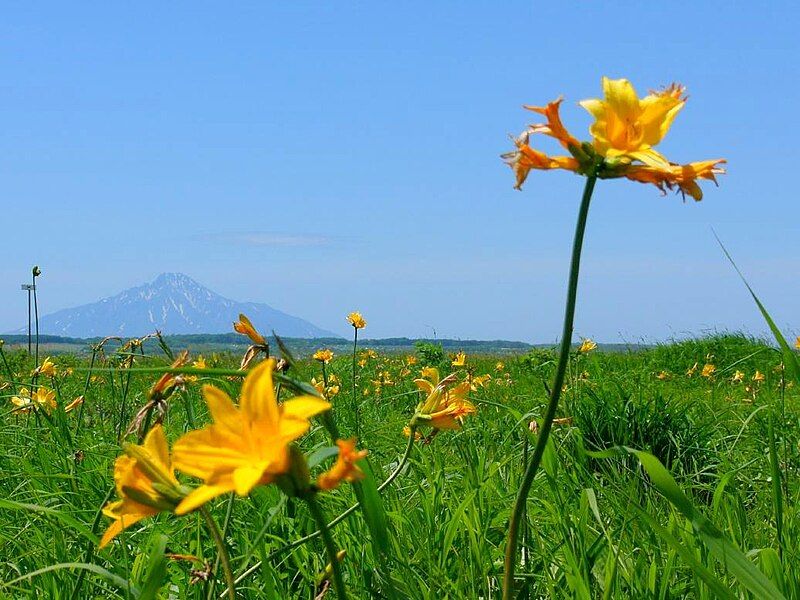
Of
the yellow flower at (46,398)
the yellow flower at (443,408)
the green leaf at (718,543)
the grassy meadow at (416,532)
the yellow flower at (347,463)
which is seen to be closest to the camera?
the yellow flower at (347,463)

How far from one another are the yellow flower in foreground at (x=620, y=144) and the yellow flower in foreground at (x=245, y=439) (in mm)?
499

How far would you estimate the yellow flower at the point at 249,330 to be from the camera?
5.05ft

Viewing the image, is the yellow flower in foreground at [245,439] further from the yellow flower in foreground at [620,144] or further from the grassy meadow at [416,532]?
the yellow flower in foreground at [620,144]

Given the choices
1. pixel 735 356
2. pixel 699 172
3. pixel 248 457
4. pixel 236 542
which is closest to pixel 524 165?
pixel 699 172

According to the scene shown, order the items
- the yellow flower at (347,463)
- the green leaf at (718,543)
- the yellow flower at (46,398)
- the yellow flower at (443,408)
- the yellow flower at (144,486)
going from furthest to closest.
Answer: the yellow flower at (46,398), the yellow flower at (443,408), the green leaf at (718,543), the yellow flower at (144,486), the yellow flower at (347,463)

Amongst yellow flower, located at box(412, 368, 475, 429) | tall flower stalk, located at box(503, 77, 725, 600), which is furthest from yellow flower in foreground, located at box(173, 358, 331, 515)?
yellow flower, located at box(412, 368, 475, 429)

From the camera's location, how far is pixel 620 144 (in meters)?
1.12

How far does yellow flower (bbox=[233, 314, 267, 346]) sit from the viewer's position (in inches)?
Result: 60.6

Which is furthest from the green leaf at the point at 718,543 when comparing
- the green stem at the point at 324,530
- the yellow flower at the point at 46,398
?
the yellow flower at the point at 46,398

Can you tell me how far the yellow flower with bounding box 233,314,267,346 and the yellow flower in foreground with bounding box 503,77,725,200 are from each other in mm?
614

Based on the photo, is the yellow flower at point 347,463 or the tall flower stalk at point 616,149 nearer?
the yellow flower at point 347,463

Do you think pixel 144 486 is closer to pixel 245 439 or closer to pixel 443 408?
pixel 245 439

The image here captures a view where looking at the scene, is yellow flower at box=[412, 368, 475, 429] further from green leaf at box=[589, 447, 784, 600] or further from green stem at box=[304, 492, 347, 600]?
green stem at box=[304, 492, 347, 600]

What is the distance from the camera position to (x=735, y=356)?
→ 11039mm
